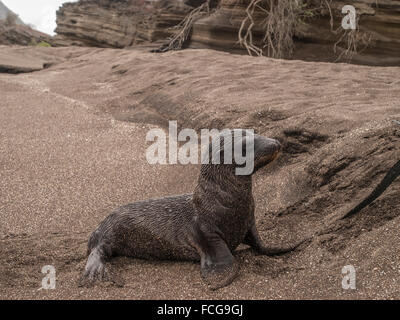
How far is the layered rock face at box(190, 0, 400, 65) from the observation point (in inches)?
395

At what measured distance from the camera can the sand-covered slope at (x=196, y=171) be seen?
2838 millimetres

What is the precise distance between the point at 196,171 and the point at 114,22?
12923 millimetres

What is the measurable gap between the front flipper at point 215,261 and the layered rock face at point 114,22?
11.5 m

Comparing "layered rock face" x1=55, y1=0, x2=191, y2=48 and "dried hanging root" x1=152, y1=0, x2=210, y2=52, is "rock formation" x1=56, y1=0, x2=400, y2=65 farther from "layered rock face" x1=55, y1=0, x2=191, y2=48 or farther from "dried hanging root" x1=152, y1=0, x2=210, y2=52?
"dried hanging root" x1=152, y1=0, x2=210, y2=52

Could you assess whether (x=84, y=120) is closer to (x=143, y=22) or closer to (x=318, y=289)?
(x=318, y=289)

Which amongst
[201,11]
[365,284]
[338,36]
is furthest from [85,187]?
[201,11]

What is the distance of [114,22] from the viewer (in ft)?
54.2

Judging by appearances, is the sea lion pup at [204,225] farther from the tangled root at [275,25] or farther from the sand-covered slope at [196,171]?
the tangled root at [275,25]

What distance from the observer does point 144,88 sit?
7.66 m

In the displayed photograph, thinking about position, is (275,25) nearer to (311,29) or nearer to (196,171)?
(311,29)

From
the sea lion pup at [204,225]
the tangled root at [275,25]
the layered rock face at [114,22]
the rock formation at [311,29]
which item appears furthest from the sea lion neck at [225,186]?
the layered rock face at [114,22]

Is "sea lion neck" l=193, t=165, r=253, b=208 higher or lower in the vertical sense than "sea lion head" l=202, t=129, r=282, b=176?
lower

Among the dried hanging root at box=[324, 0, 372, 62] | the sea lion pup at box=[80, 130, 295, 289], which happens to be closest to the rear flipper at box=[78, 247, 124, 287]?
the sea lion pup at box=[80, 130, 295, 289]

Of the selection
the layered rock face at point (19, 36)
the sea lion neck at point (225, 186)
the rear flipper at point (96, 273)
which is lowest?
the rear flipper at point (96, 273)
